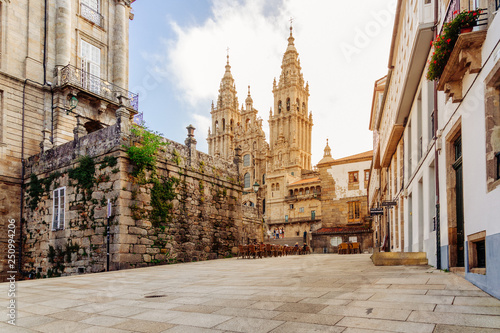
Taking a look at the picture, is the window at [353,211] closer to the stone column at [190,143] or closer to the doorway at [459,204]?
the stone column at [190,143]

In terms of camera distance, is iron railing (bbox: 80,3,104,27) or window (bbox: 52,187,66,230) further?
iron railing (bbox: 80,3,104,27)

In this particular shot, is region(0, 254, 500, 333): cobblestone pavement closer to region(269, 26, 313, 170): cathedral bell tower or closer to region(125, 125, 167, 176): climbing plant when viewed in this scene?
region(125, 125, 167, 176): climbing plant

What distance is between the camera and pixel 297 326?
12.6 ft

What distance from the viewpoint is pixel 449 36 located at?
19.0ft

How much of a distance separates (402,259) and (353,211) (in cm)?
2909

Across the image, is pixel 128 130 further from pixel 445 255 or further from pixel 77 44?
pixel 445 255

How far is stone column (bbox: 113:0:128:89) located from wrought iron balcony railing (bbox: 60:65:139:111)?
64 centimetres

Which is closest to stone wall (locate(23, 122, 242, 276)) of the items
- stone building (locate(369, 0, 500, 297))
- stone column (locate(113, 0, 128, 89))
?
stone column (locate(113, 0, 128, 89))

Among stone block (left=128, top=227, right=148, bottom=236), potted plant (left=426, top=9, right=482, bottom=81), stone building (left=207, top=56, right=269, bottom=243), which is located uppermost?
stone building (left=207, top=56, right=269, bottom=243)

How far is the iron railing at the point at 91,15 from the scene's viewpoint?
66.4 feet

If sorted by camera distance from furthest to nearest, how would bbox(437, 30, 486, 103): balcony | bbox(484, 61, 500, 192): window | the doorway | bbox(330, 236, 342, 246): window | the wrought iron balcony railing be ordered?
bbox(330, 236, 342, 246): window
the wrought iron balcony railing
the doorway
bbox(437, 30, 486, 103): balcony
bbox(484, 61, 500, 192): window

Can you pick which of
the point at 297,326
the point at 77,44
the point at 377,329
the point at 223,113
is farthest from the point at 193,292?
the point at 223,113

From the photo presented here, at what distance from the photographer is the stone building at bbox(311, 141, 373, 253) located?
119 feet

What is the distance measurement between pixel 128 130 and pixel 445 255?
10.4 metres
